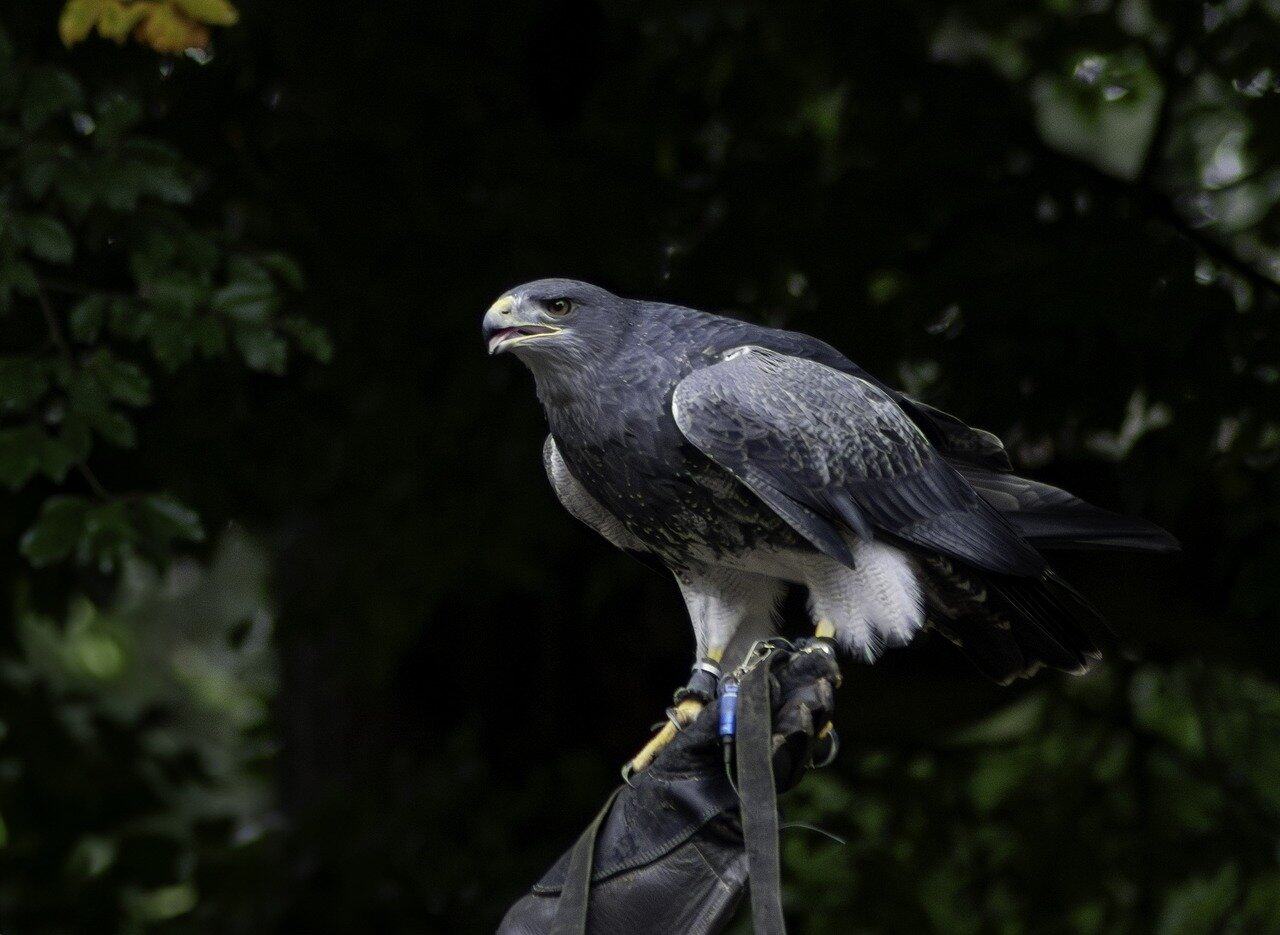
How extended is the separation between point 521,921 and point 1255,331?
2.58 meters

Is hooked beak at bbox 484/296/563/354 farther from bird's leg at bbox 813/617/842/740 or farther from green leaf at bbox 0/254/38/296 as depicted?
green leaf at bbox 0/254/38/296

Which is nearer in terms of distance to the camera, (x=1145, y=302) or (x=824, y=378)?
(x=824, y=378)

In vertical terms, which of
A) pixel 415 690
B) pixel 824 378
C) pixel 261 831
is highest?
pixel 824 378

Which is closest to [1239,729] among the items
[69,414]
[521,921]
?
[521,921]

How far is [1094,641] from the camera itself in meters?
2.98

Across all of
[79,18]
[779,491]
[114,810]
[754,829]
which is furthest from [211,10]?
[114,810]

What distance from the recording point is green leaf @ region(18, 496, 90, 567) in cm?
351

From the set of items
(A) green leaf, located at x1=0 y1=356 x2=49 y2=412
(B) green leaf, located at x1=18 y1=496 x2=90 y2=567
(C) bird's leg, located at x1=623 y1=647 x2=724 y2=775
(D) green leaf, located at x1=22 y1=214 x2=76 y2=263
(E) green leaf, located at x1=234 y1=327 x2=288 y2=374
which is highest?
(D) green leaf, located at x1=22 y1=214 x2=76 y2=263

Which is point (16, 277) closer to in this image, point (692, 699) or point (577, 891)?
point (692, 699)

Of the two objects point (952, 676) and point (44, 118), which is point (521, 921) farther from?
point (952, 676)

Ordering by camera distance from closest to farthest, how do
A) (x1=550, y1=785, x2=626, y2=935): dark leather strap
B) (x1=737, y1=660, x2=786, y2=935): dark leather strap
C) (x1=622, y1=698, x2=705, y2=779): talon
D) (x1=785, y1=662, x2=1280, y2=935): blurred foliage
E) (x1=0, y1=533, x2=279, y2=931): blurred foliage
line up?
(x1=737, y1=660, x2=786, y2=935): dark leather strap < (x1=550, y1=785, x2=626, y2=935): dark leather strap < (x1=622, y1=698, x2=705, y2=779): talon < (x1=785, y1=662, x2=1280, y2=935): blurred foliage < (x1=0, y1=533, x2=279, y2=931): blurred foliage

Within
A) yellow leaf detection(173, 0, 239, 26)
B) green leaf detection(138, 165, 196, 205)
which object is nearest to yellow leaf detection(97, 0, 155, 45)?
yellow leaf detection(173, 0, 239, 26)

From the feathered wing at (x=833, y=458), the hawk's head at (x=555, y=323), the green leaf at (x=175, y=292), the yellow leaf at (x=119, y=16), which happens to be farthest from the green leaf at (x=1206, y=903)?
the yellow leaf at (x=119, y=16)

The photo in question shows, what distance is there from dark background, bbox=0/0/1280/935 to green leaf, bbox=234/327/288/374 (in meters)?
0.85
